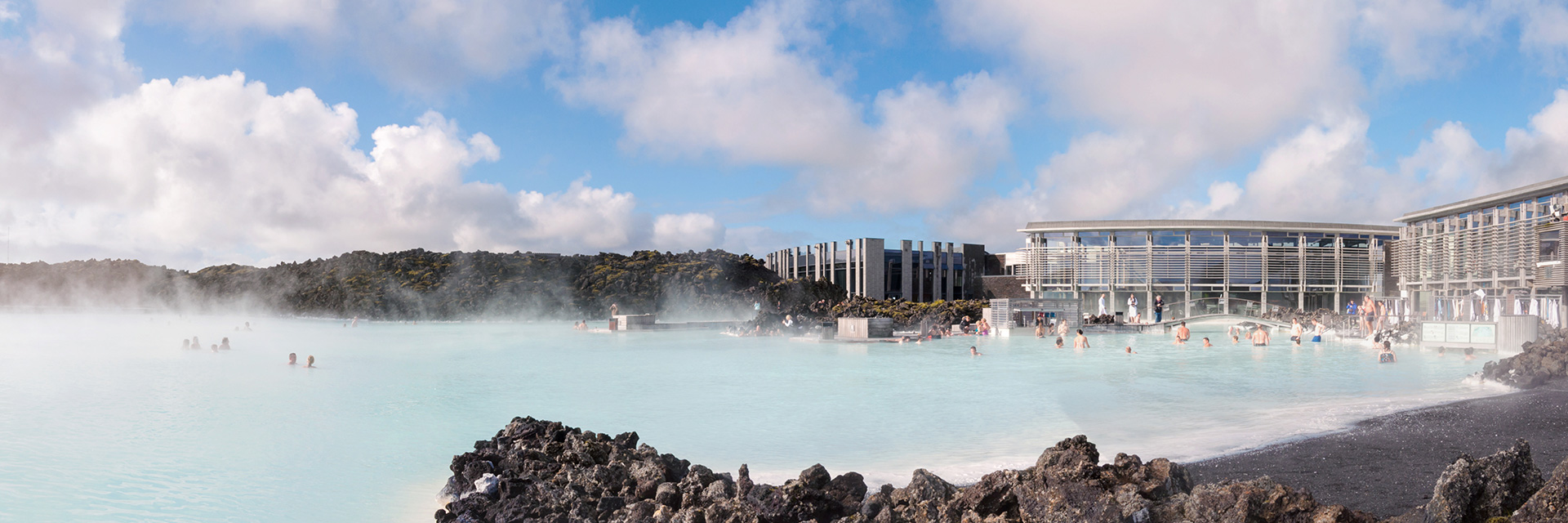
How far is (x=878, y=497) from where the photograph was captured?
483 cm

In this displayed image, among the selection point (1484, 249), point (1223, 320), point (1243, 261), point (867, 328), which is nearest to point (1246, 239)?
point (1243, 261)

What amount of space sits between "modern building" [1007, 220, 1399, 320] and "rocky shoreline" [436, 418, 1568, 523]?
33647 millimetres

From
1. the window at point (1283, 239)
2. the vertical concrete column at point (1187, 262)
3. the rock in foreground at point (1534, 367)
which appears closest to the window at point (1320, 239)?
the window at point (1283, 239)

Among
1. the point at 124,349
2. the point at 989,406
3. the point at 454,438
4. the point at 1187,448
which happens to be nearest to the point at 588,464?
the point at 454,438

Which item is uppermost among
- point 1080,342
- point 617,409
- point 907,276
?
point 907,276

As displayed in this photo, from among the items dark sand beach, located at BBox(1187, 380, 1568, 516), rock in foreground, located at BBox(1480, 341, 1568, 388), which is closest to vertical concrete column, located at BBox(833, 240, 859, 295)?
rock in foreground, located at BBox(1480, 341, 1568, 388)

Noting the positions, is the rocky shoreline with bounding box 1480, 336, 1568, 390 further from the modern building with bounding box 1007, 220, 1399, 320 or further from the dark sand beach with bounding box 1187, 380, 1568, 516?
the modern building with bounding box 1007, 220, 1399, 320

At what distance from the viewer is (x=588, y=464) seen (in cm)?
616

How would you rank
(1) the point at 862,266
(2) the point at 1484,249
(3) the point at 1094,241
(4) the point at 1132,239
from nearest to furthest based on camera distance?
(2) the point at 1484,249
(4) the point at 1132,239
(3) the point at 1094,241
(1) the point at 862,266

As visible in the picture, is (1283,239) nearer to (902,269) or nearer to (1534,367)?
(902,269)

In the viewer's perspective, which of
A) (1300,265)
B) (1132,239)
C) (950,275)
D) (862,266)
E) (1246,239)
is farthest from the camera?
(950,275)

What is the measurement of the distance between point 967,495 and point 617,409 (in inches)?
321

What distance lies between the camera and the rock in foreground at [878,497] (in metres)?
4.34

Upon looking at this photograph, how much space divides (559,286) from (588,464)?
4270cm
